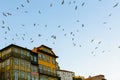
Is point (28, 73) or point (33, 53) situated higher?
point (33, 53)

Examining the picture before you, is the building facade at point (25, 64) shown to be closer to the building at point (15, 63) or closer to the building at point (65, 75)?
the building at point (15, 63)

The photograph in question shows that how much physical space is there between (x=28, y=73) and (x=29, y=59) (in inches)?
161

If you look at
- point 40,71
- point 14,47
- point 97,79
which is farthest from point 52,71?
point 97,79

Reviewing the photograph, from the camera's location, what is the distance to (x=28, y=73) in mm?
63531

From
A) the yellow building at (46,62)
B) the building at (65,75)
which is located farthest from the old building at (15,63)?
the building at (65,75)

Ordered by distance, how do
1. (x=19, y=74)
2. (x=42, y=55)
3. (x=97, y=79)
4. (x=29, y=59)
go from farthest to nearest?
(x=97, y=79)
(x=42, y=55)
(x=29, y=59)
(x=19, y=74)

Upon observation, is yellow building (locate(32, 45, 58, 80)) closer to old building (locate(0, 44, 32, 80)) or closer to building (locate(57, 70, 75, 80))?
old building (locate(0, 44, 32, 80))

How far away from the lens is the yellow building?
69625mm

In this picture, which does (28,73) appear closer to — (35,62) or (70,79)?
(35,62)

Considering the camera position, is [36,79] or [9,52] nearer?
[9,52]

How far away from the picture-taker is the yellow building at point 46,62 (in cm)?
6962

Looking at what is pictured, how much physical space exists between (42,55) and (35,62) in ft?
13.9

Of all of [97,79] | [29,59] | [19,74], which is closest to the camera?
[19,74]

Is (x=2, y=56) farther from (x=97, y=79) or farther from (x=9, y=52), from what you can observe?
(x=97, y=79)
